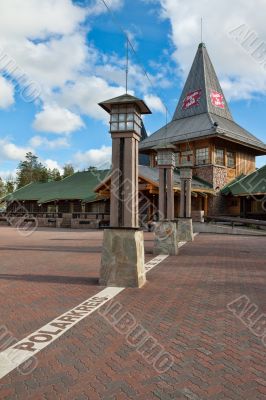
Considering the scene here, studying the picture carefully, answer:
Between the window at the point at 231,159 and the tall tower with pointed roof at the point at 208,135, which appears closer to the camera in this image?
the tall tower with pointed roof at the point at 208,135

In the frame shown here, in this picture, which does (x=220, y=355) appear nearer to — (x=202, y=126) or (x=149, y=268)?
(x=149, y=268)

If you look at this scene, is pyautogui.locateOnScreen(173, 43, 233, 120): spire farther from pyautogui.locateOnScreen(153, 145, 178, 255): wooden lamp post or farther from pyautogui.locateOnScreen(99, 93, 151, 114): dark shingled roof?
pyautogui.locateOnScreen(99, 93, 151, 114): dark shingled roof

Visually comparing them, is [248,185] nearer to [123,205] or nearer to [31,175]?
[123,205]

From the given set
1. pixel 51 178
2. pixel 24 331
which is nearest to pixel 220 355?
pixel 24 331

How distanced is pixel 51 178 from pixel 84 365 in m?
70.6

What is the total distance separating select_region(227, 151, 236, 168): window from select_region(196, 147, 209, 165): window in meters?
2.34

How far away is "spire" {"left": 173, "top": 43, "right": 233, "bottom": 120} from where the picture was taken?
3300 centimetres

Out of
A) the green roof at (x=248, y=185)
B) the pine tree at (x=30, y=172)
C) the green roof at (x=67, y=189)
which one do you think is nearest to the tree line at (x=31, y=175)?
the pine tree at (x=30, y=172)

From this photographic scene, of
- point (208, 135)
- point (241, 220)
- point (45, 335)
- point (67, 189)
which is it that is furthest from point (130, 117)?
point (67, 189)

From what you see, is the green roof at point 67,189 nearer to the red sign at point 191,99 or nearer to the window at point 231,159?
the red sign at point 191,99

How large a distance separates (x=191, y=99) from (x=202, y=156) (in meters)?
7.68

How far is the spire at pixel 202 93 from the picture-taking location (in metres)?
33.0

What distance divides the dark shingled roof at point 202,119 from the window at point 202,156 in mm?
1485

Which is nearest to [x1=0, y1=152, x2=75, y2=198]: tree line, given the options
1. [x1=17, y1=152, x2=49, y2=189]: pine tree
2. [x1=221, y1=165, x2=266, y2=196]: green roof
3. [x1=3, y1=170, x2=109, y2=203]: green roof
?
[x1=17, y1=152, x2=49, y2=189]: pine tree
